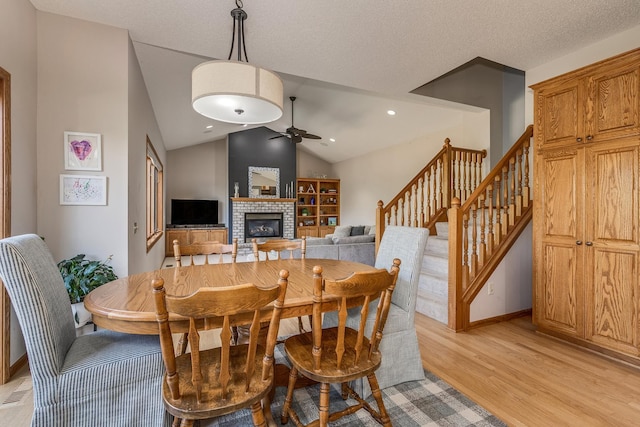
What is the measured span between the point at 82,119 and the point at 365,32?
2.43 metres

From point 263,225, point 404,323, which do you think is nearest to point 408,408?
point 404,323

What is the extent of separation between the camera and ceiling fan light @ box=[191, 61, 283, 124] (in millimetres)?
1713

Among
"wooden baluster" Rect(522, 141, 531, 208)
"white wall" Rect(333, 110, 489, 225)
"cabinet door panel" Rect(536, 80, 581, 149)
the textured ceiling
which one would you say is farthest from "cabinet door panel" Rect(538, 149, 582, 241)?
"white wall" Rect(333, 110, 489, 225)

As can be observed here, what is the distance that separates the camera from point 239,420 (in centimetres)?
177

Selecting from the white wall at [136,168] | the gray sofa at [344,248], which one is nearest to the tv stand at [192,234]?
the gray sofa at [344,248]

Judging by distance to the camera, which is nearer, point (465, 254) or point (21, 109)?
point (21, 109)

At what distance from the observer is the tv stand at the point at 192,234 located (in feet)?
26.1

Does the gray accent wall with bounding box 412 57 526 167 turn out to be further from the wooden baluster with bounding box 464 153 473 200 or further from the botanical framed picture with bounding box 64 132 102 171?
the botanical framed picture with bounding box 64 132 102 171

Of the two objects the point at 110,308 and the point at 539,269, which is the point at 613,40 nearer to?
the point at 539,269

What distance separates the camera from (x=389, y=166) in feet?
25.3

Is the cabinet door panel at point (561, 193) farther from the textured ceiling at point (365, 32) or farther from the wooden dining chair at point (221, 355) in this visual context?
the wooden dining chair at point (221, 355)

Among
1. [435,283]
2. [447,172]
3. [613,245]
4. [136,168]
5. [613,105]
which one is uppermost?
[613,105]

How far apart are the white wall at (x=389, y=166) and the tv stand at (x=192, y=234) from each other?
12.0 ft

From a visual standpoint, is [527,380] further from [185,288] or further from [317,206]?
[317,206]
